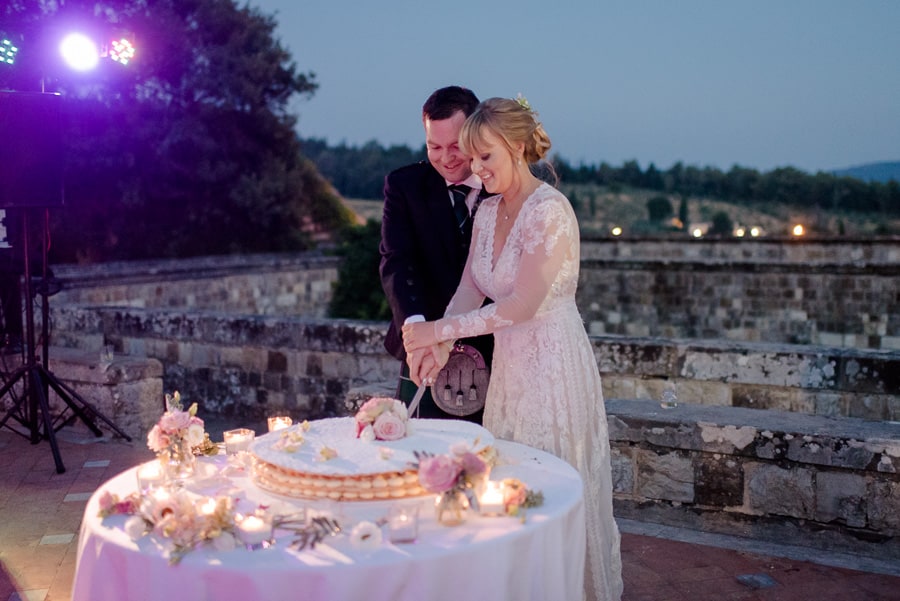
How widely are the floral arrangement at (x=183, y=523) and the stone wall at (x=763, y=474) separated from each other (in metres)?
2.55

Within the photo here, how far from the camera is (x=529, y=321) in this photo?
2.97 meters

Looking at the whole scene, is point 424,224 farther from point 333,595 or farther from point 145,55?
point 145,55

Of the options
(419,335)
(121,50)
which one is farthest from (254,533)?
(121,50)

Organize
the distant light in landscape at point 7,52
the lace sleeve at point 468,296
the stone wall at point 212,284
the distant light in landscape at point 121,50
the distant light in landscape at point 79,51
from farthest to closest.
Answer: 1. the stone wall at point 212,284
2. the distant light in landscape at point 121,50
3. the distant light in landscape at point 79,51
4. the distant light in landscape at point 7,52
5. the lace sleeve at point 468,296

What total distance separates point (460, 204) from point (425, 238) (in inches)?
7.6

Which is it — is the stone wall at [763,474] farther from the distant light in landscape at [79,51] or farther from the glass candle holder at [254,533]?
the distant light in landscape at [79,51]

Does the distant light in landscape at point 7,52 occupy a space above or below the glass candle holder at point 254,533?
above

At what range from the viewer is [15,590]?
3586mm

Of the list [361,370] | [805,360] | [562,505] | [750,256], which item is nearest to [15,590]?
[562,505]

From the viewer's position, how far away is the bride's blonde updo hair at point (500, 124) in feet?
8.96

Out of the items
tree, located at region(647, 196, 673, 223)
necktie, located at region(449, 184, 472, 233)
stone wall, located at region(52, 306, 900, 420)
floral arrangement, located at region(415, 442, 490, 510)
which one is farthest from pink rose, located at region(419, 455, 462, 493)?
tree, located at region(647, 196, 673, 223)

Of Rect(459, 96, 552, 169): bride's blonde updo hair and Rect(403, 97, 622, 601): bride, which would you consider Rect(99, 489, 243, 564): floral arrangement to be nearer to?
Rect(403, 97, 622, 601): bride

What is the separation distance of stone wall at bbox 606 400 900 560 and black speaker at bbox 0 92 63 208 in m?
3.88

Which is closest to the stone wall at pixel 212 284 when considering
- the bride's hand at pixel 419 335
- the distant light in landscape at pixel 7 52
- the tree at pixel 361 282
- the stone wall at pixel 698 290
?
the stone wall at pixel 698 290
